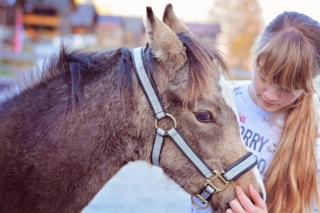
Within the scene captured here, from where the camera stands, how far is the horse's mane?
203cm

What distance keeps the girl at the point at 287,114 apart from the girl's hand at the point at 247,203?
0.74 ft

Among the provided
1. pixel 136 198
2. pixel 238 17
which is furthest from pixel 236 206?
pixel 238 17

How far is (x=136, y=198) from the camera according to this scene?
5738 millimetres

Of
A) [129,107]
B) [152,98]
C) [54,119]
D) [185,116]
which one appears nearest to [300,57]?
[185,116]

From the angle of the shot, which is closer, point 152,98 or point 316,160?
point 152,98

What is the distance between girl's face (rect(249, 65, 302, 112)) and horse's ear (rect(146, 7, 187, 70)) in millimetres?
617

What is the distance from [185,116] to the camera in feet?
6.67

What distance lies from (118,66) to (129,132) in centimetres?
41

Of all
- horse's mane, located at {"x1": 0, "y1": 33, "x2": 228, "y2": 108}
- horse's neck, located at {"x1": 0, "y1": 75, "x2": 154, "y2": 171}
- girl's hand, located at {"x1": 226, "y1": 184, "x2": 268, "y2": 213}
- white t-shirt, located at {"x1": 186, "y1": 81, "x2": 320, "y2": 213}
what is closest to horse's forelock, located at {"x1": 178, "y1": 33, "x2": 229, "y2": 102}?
horse's mane, located at {"x1": 0, "y1": 33, "x2": 228, "y2": 108}

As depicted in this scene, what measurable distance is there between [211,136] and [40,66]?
1.20m

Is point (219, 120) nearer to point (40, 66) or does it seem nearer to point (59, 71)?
point (59, 71)

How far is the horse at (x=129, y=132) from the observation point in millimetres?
2002

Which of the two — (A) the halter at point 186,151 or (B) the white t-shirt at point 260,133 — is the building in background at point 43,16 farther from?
(A) the halter at point 186,151

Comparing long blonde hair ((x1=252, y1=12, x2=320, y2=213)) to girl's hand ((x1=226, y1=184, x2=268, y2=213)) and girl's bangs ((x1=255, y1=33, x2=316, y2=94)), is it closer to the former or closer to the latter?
girl's bangs ((x1=255, y1=33, x2=316, y2=94))
